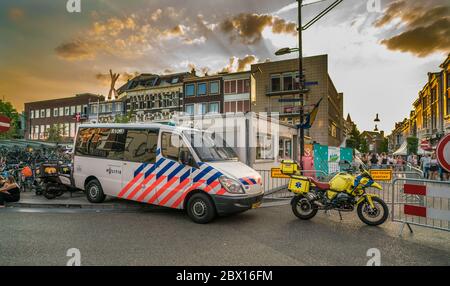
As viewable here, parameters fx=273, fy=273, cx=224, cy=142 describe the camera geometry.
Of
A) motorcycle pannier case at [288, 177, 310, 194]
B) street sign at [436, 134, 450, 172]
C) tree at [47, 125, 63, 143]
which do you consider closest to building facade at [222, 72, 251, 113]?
motorcycle pannier case at [288, 177, 310, 194]

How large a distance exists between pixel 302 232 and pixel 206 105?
35.1 metres

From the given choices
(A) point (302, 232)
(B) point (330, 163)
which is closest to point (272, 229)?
(A) point (302, 232)

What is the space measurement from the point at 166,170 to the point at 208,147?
1.24m

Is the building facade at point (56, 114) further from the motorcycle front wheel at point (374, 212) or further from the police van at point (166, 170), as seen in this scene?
the motorcycle front wheel at point (374, 212)

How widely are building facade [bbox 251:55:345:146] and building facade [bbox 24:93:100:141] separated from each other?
36.1 m

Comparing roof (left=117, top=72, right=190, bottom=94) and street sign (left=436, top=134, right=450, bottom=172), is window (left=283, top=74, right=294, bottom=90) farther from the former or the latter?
street sign (left=436, top=134, right=450, bottom=172)

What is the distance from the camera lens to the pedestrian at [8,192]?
8102 millimetres

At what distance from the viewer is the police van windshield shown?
6.84m

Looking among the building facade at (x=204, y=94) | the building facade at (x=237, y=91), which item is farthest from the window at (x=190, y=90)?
the building facade at (x=237, y=91)

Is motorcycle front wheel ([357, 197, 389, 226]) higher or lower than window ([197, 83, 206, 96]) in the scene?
lower

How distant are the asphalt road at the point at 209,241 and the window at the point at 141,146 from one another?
60.5 inches

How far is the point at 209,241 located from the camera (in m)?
5.07

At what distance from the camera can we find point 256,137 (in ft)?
34.6
